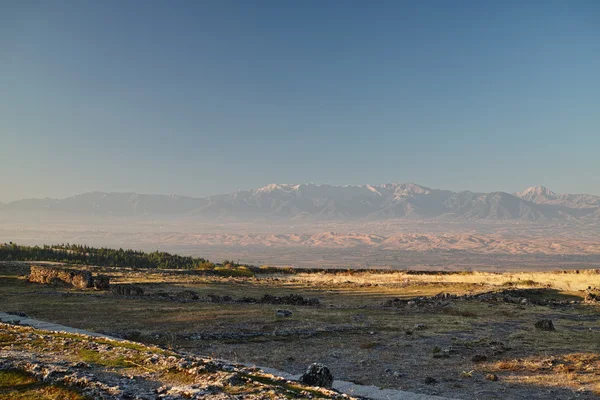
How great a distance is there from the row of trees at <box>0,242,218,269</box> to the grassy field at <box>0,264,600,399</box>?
54.0 m

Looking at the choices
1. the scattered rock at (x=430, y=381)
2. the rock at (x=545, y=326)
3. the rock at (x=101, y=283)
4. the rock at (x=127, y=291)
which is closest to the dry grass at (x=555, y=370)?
the scattered rock at (x=430, y=381)

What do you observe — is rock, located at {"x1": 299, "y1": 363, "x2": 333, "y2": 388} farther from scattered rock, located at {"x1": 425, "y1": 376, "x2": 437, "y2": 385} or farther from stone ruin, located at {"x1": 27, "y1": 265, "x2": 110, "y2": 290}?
stone ruin, located at {"x1": 27, "y1": 265, "x2": 110, "y2": 290}

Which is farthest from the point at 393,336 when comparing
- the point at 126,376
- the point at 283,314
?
the point at 126,376

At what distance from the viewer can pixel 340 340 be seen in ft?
71.2

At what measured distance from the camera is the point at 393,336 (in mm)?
22688

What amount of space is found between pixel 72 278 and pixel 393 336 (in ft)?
121

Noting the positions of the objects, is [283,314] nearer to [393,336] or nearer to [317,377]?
[393,336]

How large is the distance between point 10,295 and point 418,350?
34.6 meters

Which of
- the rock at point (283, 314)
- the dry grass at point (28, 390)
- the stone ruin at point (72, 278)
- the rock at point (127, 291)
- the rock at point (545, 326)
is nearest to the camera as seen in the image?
the dry grass at point (28, 390)

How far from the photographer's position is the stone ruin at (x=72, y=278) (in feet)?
144

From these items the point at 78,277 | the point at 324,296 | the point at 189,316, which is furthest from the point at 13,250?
the point at 189,316

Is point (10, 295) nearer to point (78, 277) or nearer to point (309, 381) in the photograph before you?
point (78, 277)

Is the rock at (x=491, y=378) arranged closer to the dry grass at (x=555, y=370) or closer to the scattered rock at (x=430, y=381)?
the dry grass at (x=555, y=370)

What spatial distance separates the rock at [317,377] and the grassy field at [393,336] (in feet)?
8.95
